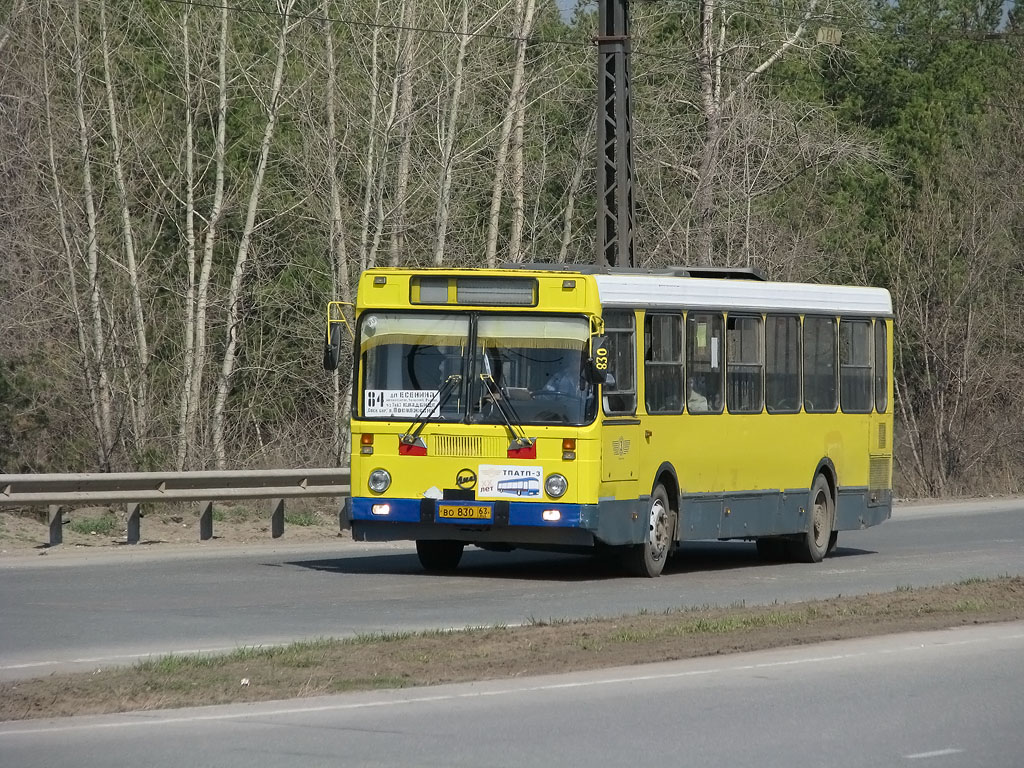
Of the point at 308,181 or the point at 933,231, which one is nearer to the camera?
the point at 308,181

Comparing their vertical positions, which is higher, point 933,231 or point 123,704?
point 933,231

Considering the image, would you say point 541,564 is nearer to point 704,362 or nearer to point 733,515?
point 733,515

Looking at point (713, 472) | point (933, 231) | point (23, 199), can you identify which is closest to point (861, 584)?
point (713, 472)

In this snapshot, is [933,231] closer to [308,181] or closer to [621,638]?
[308,181]

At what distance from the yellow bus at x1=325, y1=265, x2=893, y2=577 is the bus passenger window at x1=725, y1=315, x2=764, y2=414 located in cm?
4

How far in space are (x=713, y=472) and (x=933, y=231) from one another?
2892cm

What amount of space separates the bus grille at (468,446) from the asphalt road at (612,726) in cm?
596

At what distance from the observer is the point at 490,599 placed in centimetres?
1583

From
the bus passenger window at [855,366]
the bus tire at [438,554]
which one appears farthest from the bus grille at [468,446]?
the bus passenger window at [855,366]

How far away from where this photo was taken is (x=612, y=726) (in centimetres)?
934

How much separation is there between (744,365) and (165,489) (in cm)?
682

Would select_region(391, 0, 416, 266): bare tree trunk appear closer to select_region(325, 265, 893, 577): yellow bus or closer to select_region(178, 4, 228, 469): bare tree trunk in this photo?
select_region(178, 4, 228, 469): bare tree trunk

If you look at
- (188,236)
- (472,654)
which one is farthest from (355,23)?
(472,654)

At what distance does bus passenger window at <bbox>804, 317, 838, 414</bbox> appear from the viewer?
69.0ft
